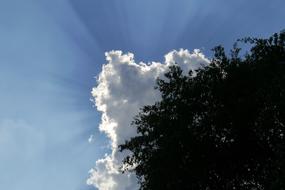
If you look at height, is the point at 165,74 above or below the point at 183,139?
above

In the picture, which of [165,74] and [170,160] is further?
[165,74]

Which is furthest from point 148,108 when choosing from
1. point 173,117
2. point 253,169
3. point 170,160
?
point 253,169

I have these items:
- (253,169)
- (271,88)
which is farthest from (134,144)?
(271,88)

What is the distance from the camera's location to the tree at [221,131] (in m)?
49.2

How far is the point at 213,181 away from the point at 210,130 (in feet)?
16.3

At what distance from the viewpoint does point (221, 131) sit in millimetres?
50906

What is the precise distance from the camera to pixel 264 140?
162 feet

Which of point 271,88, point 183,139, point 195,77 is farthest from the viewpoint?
point 195,77

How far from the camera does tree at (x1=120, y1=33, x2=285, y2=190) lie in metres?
49.2

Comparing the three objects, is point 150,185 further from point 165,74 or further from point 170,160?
point 165,74

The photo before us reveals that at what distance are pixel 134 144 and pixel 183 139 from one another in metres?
7.11

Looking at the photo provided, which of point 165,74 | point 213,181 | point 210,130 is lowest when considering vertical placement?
point 213,181

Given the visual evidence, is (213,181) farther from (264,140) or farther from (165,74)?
(165,74)

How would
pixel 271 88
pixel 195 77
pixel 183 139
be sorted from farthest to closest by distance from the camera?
pixel 195 77
pixel 183 139
pixel 271 88
